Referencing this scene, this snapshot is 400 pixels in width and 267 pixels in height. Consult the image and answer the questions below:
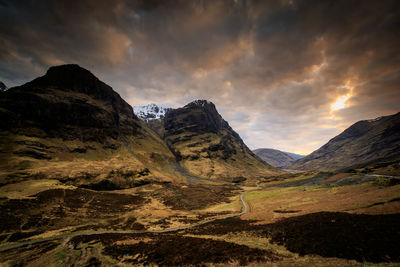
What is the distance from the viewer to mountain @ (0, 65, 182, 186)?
77.9m

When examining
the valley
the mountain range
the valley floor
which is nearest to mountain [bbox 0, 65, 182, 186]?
the mountain range

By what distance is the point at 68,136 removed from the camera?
12125 centimetres

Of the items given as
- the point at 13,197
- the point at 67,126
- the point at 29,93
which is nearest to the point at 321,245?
the point at 13,197

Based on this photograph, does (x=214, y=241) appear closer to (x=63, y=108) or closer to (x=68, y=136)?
(x=68, y=136)

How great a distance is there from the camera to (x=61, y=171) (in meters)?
73.0

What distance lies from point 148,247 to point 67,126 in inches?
6036

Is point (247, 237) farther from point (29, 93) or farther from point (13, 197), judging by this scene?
point (29, 93)

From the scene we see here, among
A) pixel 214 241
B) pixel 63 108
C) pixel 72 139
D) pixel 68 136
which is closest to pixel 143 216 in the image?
pixel 214 241

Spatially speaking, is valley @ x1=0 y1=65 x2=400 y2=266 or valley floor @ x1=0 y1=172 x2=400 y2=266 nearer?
valley floor @ x1=0 y1=172 x2=400 y2=266

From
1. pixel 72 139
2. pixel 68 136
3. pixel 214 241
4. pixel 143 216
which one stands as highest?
pixel 68 136

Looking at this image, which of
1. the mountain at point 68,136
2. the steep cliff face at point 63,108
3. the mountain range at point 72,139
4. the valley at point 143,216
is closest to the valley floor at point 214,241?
the valley at point 143,216

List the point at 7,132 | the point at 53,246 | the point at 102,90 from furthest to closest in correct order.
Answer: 1. the point at 102,90
2. the point at 7,132
3. the point at 53,246

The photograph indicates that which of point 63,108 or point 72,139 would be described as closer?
point 72,139

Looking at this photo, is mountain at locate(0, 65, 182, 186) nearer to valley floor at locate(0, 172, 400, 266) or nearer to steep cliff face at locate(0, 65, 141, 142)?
steep cliff face at locate(0, 65, 141, 142)
